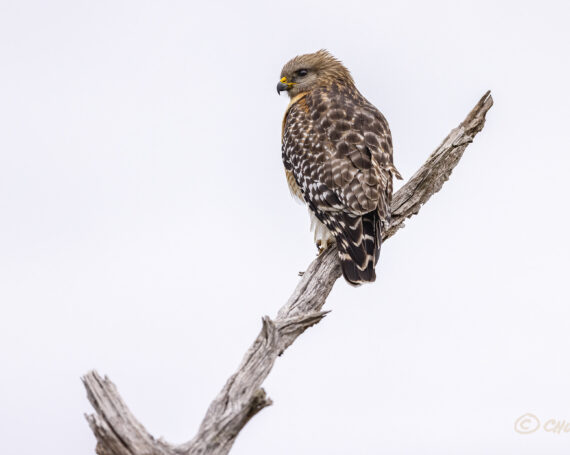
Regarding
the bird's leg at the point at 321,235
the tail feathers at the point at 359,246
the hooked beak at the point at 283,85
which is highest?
the hooked beak at the point at 283,85

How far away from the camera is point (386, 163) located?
9.23 metres

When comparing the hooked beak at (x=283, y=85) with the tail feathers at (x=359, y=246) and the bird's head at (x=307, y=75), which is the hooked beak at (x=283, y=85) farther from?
the tail feathers at (x=359, y=246)

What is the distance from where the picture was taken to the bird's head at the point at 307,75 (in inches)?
436

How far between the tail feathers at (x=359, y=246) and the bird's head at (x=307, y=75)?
115 inches

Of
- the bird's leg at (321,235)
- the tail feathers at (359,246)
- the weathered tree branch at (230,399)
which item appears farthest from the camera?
the bird's leg at (321,235)

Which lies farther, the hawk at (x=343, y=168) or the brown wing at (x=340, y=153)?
the brown wing at (x=340, y=153)

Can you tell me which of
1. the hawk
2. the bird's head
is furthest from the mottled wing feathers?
the bird's head

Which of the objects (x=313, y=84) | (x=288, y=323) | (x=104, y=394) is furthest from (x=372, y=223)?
(x=104, y=394)

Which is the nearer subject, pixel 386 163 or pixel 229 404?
pixel 229 404

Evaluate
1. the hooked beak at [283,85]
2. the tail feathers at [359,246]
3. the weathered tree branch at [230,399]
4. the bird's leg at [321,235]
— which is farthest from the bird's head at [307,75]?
the weathered tree branch at [230,399]

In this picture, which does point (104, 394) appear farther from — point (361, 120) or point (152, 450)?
point (361, 120)

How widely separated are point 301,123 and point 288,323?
12.5 feet

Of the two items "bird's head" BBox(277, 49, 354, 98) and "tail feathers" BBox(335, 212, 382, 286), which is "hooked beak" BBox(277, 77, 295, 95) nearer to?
"bird's head" BBox(277, 49, 354, 98)

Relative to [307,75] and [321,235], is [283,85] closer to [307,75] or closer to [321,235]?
[307,75]
